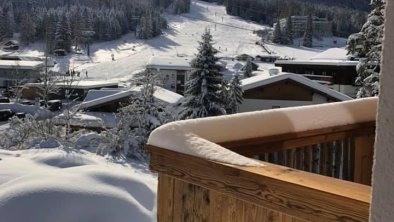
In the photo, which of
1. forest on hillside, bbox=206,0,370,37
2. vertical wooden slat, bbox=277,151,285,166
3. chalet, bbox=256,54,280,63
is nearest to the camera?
vertical wooden slat, bbox=277,151,285,166

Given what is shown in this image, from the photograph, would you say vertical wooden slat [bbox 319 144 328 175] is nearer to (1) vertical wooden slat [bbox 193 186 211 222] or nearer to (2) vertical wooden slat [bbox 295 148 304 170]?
(2) vertical wooden slat [bbox 295 148 304 170]

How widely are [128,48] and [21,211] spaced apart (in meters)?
73.8

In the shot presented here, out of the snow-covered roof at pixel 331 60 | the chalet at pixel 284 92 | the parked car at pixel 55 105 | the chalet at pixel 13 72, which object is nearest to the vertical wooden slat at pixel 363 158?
the chalet at pixel 284 92

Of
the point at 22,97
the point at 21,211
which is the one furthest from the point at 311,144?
the point at 22,97

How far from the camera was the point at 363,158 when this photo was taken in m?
2.72

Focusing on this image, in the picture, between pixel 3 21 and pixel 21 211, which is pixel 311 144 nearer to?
pixel 21 211

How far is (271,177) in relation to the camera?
59.9 inches

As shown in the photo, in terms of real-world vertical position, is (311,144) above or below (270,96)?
above

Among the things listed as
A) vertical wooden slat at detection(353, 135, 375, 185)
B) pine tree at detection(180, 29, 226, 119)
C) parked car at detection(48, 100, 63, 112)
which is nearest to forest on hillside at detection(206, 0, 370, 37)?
parked car at detection(48, 100, 63, 112)

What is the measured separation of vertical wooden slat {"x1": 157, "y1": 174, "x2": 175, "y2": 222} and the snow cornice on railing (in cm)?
14

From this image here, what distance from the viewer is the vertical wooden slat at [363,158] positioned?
8.80 feet

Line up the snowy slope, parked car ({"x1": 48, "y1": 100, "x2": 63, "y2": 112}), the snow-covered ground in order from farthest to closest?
1. the snow-covered ground
2. parked car ({"x1": 48, "y1": 100, "x2": 63, "y2": 112})
3. the snowy slope

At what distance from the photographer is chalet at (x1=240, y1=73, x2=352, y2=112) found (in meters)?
20.0

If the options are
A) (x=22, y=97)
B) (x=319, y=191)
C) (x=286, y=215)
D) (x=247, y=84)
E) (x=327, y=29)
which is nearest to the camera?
(x=319, y=191)
